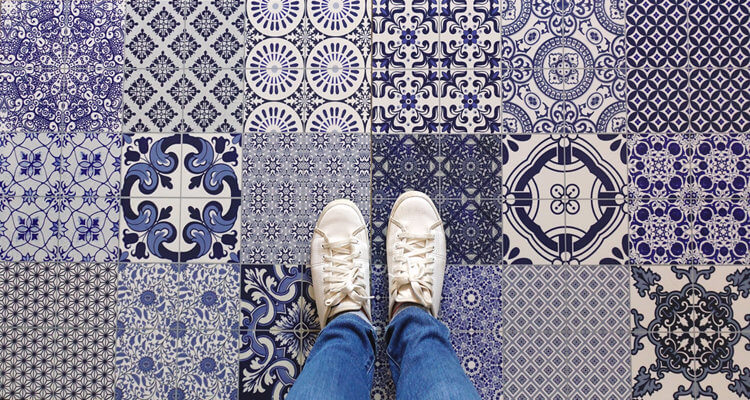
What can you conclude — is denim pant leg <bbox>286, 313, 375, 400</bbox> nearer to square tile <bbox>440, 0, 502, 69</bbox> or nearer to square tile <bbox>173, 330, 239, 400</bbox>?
square tile <bbox>173, 330, 239, 400</bbox>

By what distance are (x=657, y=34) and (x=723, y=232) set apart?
415 millimetres

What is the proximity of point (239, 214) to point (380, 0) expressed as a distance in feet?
1.69

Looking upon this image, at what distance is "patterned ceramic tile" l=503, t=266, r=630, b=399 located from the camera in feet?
3.16

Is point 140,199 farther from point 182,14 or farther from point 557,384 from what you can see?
point 557,384

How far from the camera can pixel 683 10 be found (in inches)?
39.6

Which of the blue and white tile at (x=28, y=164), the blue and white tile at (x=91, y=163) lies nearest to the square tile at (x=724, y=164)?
the blue and white tile at (x=91, y=163)

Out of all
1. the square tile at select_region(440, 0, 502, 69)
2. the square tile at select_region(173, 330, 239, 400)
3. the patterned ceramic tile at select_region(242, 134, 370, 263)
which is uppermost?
the square tile at select_region(440, 0, 502, 69)

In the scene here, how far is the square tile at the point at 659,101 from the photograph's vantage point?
3.25 feet

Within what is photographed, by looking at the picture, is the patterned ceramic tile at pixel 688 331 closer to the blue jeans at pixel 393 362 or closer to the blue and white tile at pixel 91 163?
the blue jeans at pixel 393 362

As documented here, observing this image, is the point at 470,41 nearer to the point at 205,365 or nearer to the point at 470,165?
the point at 470,165

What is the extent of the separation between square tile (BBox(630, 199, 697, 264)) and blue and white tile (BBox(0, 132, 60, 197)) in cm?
116

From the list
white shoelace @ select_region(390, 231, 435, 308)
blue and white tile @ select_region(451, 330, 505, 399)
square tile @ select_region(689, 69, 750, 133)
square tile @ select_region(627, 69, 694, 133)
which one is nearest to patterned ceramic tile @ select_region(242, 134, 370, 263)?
white shoelace @ select_region(390, 231, 435, 308)

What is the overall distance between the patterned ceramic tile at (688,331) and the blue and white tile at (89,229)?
1034 mm

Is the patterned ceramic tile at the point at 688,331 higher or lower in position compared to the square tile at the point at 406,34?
lower
